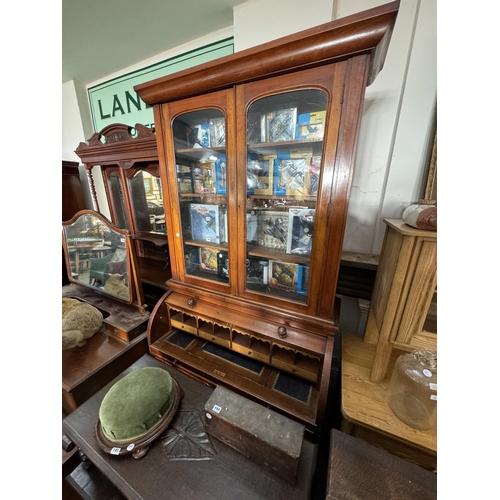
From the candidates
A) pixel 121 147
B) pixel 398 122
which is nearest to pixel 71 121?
pixel 121 147

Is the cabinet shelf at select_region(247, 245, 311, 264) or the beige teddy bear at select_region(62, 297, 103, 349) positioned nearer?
the cabinet shelf at select_region(247, 245, 311, 264)

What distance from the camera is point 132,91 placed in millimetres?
1755

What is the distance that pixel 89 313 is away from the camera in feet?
3.92

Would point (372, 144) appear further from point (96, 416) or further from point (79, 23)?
point (79, 23)

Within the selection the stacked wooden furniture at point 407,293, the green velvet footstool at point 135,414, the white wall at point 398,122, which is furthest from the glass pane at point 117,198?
the stacked wooden furniture at point 407,293

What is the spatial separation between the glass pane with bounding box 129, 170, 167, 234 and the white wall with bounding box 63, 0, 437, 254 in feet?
3.63

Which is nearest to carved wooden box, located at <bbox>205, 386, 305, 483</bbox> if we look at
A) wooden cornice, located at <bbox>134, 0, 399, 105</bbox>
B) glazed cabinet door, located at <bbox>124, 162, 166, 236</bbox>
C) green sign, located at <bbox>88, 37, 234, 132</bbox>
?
wooden cornice, located at <bbox>134, 0, 399, 105</bbox>

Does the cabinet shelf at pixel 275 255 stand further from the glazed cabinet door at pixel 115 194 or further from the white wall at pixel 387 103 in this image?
the glazed cabinet door at pixel 115 194

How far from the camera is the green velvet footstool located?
67cm

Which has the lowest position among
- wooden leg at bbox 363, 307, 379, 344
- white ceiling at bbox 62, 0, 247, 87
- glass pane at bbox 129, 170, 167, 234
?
wooden leg at bbox 363, 307, 379, 344

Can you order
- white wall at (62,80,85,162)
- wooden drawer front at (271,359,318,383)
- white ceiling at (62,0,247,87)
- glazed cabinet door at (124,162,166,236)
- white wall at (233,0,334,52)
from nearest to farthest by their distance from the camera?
1. wooden drawer front at (271,359,318,383)
2. white wall at (233,0,334,52)
3. white ceiling at (62,0,247,87)
4. glazed cabinet door at (124,162,166,236)
5. white wall at (62,80,85,162)

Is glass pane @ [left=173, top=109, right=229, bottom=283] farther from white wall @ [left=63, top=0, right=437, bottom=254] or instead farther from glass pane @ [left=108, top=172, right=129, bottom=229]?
glass pane @ [left=108, top=172, right=129, bottom=229]
